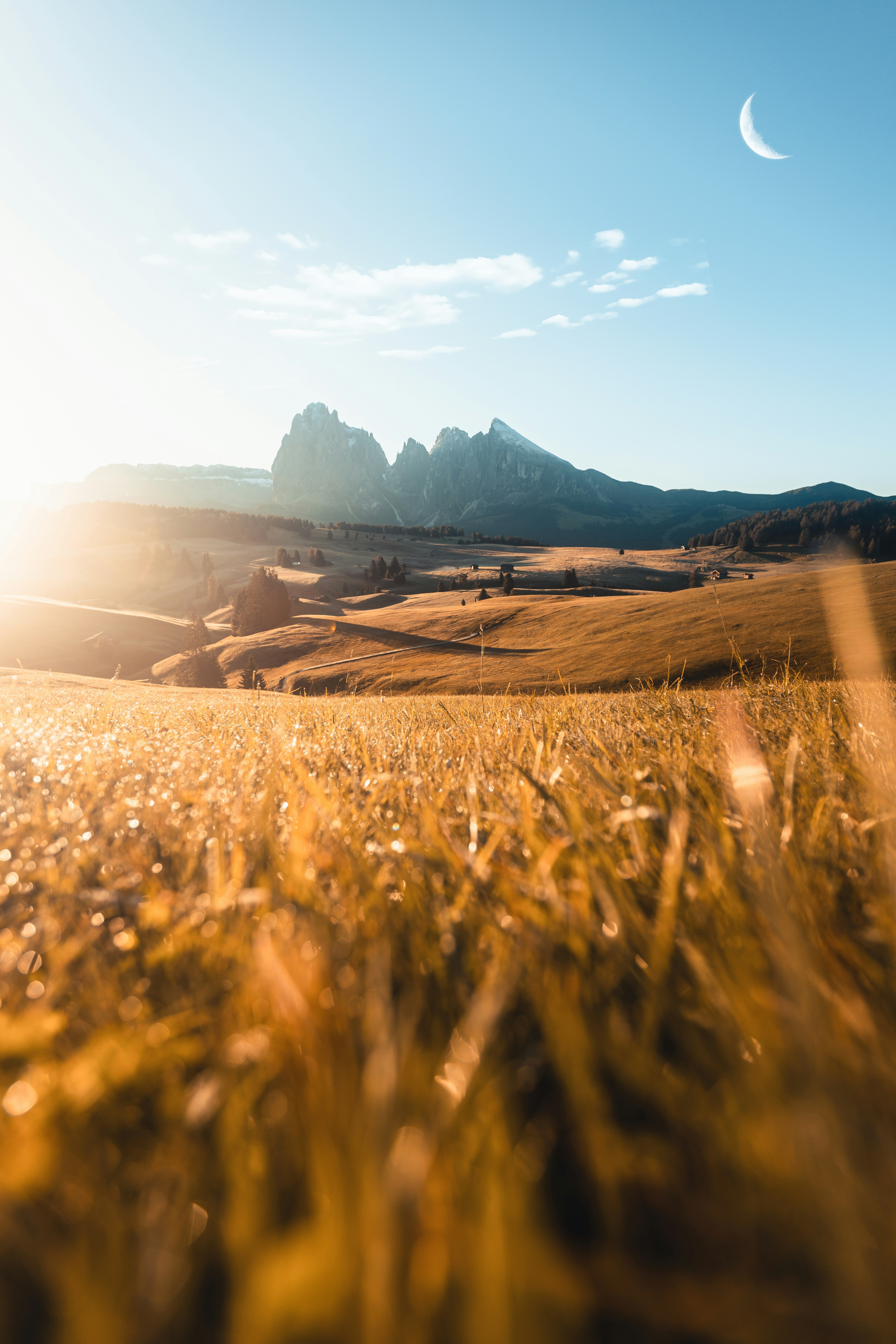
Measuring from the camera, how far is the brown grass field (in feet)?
2.13

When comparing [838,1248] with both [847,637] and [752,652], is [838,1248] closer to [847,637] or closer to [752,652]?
[752,652]

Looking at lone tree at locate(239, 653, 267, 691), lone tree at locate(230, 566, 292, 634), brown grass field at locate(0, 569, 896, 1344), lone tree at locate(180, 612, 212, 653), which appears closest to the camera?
brown grass field at locate(0, 569, 896, 1344)

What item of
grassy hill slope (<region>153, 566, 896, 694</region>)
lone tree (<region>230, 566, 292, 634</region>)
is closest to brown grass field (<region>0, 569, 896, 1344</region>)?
grassy hill slope (<region>153, 566, 896, 694</region>)

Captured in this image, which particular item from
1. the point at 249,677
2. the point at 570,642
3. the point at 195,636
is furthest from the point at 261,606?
the point at 570,642

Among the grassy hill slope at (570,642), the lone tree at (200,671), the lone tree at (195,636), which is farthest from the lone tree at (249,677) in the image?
the lone tree at (195,636)

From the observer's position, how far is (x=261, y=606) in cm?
13750

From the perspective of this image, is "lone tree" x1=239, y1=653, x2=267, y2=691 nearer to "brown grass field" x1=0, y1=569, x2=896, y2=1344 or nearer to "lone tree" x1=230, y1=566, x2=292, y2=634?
"lone tree" x1=230, y1=566, x2=292, y2=634

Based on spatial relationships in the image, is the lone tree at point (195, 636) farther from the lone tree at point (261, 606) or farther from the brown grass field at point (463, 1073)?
the brown grass field at point (463, 1073)

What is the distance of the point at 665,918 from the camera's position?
132 cm

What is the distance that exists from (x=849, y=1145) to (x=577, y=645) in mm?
78831

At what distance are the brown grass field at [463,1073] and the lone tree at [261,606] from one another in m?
135

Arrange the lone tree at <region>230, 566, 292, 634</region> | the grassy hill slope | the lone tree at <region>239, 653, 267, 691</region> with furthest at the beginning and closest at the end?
the lone tree at <region>230, 566, 292, 634</region> < the lone tree at <region>239, 653, 267, 691</region> < the grassy hill slope

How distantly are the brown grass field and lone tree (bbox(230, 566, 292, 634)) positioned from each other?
135 m

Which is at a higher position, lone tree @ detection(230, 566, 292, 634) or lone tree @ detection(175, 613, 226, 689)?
lone tree @ detection(230, 566, 292, 634)
